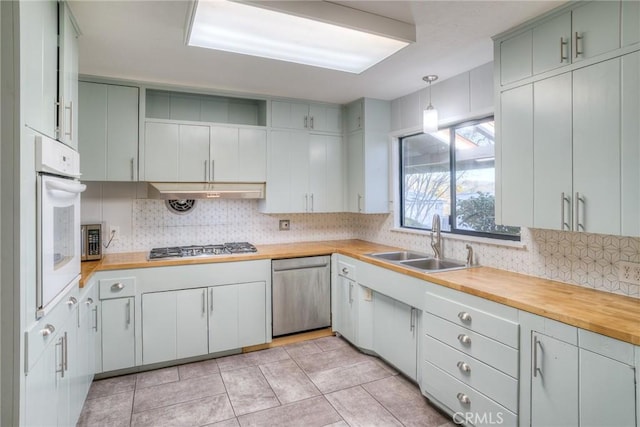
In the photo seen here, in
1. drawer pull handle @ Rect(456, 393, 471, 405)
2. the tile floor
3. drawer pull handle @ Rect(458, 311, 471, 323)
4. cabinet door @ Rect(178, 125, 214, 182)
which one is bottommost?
the tile floor

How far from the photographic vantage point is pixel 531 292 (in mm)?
1943

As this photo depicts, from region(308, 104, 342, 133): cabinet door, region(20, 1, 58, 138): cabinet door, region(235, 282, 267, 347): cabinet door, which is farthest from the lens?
region(308, 104, 342, 133): cabinet door

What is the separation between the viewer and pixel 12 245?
1207 mm

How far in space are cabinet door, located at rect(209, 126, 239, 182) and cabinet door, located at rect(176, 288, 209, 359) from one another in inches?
41.8

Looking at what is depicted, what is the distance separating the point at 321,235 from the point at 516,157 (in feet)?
7.96

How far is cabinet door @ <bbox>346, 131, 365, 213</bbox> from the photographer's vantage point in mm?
3623

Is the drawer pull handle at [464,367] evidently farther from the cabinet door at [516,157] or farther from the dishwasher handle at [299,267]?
the dishwasher handle at [299,267]

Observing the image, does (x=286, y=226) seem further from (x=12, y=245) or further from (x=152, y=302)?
(x=12, y=245)

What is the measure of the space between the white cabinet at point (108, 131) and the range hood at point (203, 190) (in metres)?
0.23

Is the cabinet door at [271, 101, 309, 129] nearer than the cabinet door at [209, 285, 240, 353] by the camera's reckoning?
No

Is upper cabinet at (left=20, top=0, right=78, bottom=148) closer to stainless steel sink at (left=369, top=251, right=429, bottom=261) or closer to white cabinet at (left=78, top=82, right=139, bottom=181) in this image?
white cabinet at (left=78, top=82, right=139, bottom=181)

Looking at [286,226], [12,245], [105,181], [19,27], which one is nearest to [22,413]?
[12,245]

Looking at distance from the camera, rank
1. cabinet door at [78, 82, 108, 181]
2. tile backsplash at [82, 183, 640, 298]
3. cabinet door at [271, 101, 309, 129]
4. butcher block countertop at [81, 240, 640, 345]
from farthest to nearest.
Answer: cabinet door at [271, 101, 309, 129] < cabinet door at [78, 82, 108, 181] < tile backsplash at [82, 183, 640, 298] < butcher block countertop at [81, 240, 640, 345]

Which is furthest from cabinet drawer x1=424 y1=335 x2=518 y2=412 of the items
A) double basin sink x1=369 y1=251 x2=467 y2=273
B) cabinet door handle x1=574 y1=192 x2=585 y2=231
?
cabinet door handle x1=574 y1=192 x2=585 y2=231
